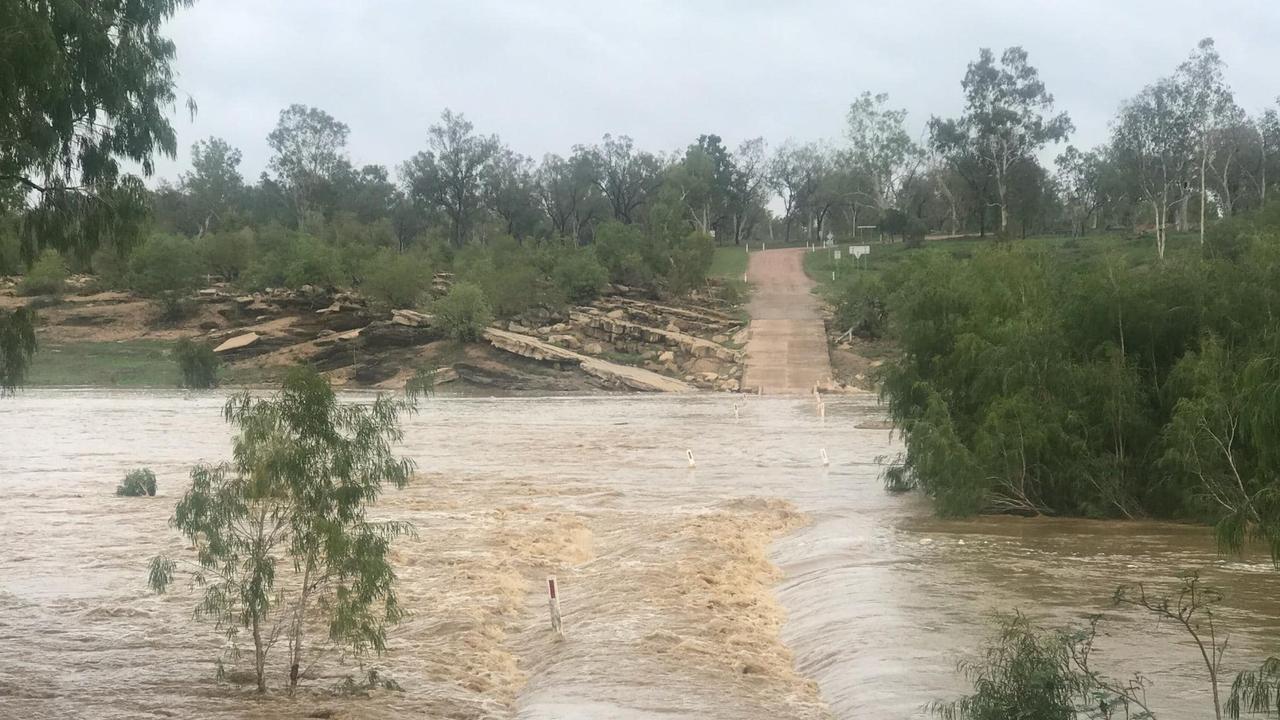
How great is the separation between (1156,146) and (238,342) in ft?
193

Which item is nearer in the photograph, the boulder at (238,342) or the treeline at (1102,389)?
the treeline at (1102,389)

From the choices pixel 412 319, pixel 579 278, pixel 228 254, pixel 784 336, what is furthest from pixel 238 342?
pixel 784 336

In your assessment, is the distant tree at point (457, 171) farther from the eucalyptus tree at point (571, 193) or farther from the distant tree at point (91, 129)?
the distant tree at point (91, 129)

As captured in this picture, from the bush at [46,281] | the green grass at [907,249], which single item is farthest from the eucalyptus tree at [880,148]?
the bush at [46,281]

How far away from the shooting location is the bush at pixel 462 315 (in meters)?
69.8

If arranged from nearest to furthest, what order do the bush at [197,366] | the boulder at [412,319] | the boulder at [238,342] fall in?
the bush at [197,366]
the boulder at [412,319]
the boulder at [238,342]

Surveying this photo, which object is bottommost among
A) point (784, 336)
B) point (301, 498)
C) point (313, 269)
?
point (784, 336)

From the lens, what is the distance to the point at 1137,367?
24047mm

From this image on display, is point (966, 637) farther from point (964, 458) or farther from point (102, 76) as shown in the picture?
point (102, 76)

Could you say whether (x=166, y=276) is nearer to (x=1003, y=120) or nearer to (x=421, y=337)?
(x=421, y=337)

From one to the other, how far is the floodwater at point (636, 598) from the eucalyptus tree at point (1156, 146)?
56.9 meters

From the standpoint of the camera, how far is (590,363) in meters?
66.2

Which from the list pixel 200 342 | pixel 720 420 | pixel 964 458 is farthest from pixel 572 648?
pixel 200 342

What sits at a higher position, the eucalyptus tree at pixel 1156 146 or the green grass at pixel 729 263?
the eucalyptus tree at pixel 1156 146
